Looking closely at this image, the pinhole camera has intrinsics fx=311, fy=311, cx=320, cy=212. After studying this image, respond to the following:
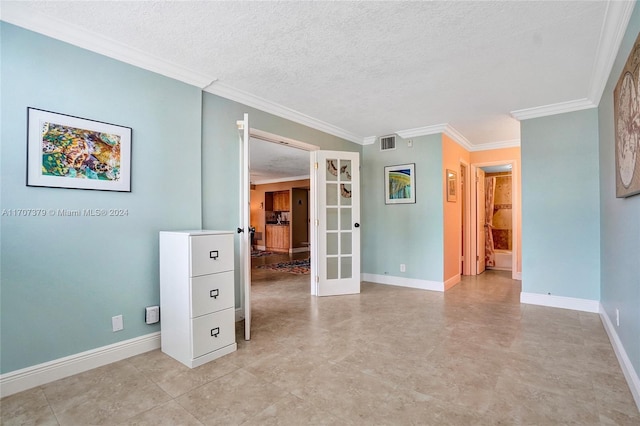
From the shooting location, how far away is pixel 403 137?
484cm

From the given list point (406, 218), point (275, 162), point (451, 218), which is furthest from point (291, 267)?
point (451, 218)

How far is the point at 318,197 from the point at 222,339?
2.33 metres

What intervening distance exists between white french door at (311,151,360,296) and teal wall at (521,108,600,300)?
7.02 feet

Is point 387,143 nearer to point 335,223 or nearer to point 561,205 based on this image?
point 335,223

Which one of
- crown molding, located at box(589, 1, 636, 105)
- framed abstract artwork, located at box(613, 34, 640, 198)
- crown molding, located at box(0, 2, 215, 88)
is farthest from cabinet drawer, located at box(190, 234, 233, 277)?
crown molding, located at box(589, 1, 636, 105)

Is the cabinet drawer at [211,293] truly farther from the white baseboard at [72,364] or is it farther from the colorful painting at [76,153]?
the colorful painting at [76,153]

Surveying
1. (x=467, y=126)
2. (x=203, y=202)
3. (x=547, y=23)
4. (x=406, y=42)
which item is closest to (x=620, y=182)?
(x=547, y=23)

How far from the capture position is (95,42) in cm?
222

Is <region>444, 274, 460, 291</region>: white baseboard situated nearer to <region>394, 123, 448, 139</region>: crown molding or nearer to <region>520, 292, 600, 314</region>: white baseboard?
<region>520, 292, 600, 314</region>: white baseboard

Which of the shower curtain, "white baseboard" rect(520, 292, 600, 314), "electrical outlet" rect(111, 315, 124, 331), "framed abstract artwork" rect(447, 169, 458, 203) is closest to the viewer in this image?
"electrical outlet" rect(111, 315, 124, 331)

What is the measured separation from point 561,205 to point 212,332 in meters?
3.98

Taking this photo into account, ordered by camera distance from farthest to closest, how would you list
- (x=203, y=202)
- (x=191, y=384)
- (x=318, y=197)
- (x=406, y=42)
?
1. (x=318, y=197)
2. (x=203, y=202)
3. (x=406, y=42)
4. (x=191, y=384)

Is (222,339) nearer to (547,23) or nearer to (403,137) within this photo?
(547,23)

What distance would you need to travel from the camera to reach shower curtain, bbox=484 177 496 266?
259 inches
